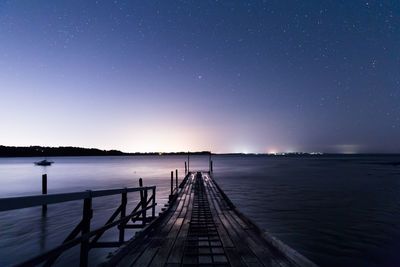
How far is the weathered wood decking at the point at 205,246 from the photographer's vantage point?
519 cm

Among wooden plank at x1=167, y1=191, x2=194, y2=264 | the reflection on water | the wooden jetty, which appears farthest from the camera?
the reflection on water

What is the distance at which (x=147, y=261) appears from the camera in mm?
5230

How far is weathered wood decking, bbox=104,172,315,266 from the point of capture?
5191 mm

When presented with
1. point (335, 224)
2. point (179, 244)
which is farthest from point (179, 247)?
point (335, 224)

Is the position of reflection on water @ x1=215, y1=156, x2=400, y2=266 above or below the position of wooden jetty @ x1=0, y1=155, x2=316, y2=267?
below

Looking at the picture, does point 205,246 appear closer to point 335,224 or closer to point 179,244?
point 179,244

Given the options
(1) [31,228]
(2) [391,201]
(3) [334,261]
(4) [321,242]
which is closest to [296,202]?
(2) [391,201]

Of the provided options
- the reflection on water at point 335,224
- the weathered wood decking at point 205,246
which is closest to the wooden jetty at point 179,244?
the weathered wood decking at point 205,246

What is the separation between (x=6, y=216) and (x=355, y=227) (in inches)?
906

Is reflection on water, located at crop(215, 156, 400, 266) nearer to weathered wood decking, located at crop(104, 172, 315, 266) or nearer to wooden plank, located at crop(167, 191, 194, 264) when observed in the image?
weathered wood decking, located at crop(104, 172, 315, 266)

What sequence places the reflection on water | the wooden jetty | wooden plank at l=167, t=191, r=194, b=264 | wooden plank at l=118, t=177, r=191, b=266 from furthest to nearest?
the reflection on water < wooden plank at l=167, t=191, r=194, b=264 < wooden plank at l=118, t=177, r=191, b=266 < the wooden jetty

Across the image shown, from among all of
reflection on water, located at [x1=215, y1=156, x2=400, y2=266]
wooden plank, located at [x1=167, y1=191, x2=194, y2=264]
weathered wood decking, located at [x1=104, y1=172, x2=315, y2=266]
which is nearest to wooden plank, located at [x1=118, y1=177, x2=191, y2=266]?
weathered wood decking, located at [x1=104, y1=172, x2=315, y2=266]

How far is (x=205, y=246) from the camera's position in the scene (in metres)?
6.29

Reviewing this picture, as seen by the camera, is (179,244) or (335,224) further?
(335,224)
